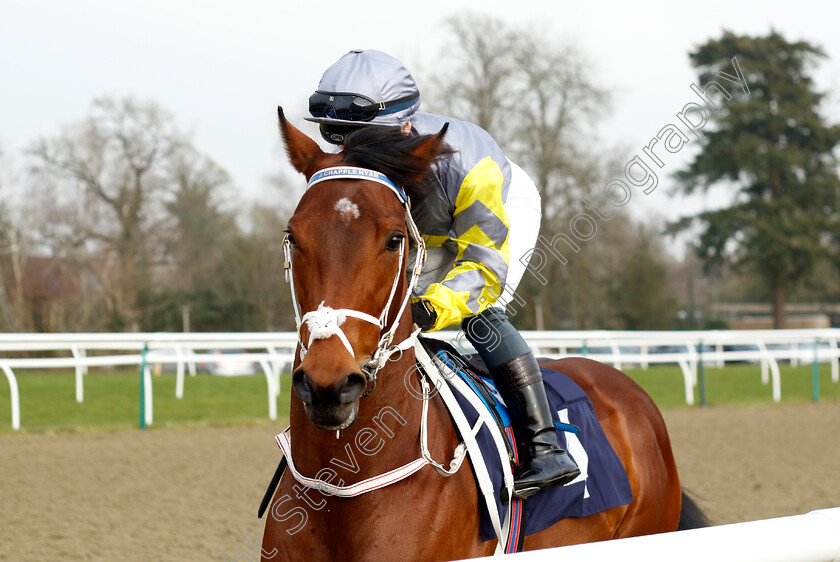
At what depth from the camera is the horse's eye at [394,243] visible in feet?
6.51

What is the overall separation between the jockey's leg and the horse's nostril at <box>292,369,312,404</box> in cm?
98

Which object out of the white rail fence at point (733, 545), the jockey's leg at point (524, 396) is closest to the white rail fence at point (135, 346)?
the jockey's leg at point (524, 396)

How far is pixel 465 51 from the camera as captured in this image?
81.9 feet

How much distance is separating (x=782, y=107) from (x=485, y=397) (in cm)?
3106

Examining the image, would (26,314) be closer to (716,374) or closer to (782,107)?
(716,374)

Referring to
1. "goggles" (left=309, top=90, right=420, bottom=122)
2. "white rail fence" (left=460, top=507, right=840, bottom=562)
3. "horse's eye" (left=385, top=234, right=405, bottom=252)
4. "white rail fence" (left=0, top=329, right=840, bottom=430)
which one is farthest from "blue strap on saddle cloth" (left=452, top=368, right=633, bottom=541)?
"white rail fence" (left=0, top=329, right=840, bottom=430)

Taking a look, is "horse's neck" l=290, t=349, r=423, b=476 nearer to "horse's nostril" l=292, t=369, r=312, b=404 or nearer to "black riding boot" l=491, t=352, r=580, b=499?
"horse's nostril" l=292, t=369, r=312, b=404

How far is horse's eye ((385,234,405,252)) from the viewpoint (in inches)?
78.1

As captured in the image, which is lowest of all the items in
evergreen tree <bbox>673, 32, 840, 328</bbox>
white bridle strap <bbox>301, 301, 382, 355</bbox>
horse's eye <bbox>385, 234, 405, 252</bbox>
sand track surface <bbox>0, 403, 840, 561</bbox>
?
sand track surface <bbox>0, 403, 840, 561</bbox>

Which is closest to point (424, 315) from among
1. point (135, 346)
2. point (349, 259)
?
point (349, 259)

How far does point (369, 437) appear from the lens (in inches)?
82.6

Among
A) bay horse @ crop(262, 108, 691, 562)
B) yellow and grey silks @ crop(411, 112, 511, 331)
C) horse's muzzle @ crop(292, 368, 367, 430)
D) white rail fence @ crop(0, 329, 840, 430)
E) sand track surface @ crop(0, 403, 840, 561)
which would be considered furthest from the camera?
white rail fence @ crop(0, 329, 840, 430)

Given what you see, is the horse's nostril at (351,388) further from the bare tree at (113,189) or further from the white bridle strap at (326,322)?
the bare tree at (113,189)

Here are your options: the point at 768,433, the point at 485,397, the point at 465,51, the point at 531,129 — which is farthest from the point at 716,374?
the point at 485,397
